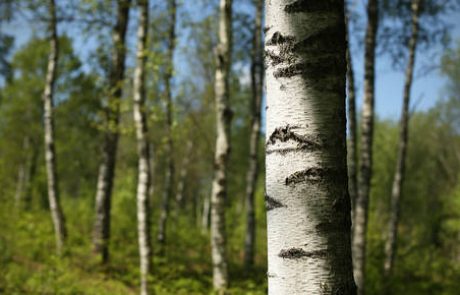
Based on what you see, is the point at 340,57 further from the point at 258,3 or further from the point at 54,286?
the point at 258,3

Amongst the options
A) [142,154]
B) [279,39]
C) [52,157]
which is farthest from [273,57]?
[52,157]

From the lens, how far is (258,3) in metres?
13.2

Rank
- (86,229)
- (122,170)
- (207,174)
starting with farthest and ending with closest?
(207,174) < (122,170) < (86,229)

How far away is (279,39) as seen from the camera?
5.26ft

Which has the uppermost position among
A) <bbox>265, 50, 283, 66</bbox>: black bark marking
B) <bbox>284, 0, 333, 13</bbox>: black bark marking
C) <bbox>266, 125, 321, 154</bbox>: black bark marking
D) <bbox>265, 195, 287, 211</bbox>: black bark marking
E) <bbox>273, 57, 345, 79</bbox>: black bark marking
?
<bbox>284, 0, 333, 13</bbox>: black bark marking

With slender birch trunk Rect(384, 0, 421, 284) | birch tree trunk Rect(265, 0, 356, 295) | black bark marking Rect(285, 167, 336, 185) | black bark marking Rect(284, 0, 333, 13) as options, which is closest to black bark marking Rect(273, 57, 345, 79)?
birch tree trunk Rect(265, 0, 356, 295)

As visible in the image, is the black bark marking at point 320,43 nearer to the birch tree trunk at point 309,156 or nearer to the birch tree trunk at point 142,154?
the birch tree trunk at point 309,156

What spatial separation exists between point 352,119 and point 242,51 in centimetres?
775

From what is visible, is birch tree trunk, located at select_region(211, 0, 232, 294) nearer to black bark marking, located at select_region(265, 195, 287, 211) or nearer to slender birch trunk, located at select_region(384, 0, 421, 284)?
black bark marking, located at select_region(265, 195, 287, 211)

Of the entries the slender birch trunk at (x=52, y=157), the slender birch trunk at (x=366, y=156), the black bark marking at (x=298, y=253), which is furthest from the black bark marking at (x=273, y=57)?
the slender birch trunk at (x=52, y=157)

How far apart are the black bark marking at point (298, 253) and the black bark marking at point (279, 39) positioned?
2.26 ft

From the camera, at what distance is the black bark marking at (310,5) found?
61.4 inches

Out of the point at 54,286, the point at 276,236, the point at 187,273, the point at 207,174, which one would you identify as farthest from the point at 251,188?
the point at 207,174

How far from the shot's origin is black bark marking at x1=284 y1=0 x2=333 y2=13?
61.4 inches
